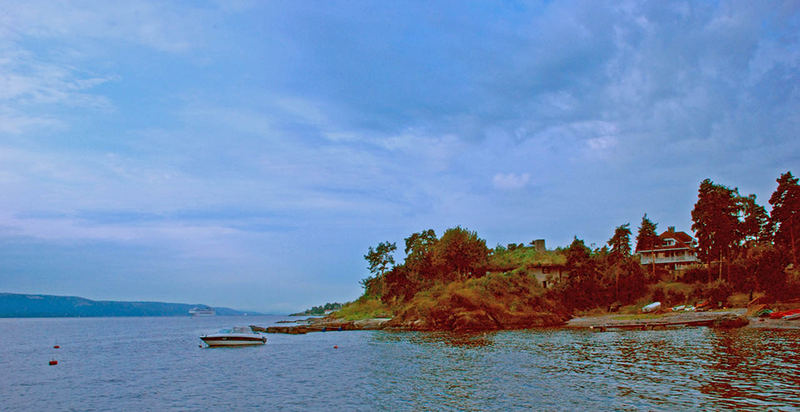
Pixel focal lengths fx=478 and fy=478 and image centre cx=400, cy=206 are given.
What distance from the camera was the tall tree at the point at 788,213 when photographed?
8400 cm

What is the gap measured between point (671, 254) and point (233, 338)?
352 ft

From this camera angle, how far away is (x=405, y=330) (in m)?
83.2

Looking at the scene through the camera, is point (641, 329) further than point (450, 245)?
No

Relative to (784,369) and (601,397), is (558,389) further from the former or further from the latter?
(784,369)

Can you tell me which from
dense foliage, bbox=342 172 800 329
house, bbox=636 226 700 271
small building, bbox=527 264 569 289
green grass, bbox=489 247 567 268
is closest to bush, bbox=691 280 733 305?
dense foliage, bbox=342 172 800 329

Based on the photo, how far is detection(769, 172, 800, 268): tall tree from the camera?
84.0m

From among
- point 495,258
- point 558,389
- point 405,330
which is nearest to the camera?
point 558,389

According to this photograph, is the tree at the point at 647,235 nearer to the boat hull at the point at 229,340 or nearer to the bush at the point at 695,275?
the bush at the point at 695,275

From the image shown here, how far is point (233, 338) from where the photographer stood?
65.1 meters

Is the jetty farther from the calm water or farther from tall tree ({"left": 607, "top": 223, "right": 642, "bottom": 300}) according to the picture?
tall tree ({"left": 607, "top": 223, "right": 642, "bottom": 300})

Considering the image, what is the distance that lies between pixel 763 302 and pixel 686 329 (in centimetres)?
2586

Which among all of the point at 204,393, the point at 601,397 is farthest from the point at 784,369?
the point at 204,393

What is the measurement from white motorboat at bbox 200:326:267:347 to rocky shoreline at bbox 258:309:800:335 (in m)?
27.0

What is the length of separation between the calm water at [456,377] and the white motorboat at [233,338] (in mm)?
9837
